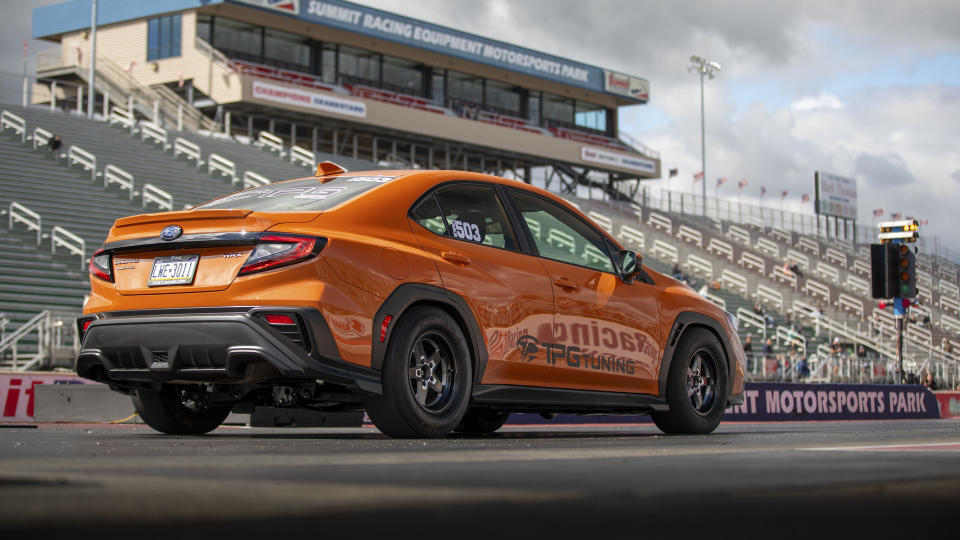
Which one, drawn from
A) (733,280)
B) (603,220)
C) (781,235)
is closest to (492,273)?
(733,280)

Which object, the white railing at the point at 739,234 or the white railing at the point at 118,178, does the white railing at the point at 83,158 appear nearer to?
the white railing at the point at 118,178

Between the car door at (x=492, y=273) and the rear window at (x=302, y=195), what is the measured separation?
0.39 m

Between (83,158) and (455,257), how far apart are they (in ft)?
86.9

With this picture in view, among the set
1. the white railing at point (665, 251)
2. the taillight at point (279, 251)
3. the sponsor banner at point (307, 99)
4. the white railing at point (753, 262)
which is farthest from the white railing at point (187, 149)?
the taillight at point (279, 251)

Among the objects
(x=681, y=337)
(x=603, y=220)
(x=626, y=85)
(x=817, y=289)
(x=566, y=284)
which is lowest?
(x=681, y=337)

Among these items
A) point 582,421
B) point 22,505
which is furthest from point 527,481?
point 582,421

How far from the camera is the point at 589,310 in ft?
24.8

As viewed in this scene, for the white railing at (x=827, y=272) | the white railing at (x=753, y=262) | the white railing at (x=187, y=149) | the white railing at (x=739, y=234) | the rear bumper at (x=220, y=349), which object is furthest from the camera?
the white railing at (x=739, y=234)

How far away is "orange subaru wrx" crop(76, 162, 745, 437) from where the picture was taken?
232 inches

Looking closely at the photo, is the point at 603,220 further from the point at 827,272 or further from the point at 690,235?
the point at 827,272

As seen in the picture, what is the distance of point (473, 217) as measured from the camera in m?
7.14

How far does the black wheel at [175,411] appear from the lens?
23.0ft

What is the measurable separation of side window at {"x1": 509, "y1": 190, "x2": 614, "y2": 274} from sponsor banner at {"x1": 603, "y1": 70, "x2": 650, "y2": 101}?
193 feet

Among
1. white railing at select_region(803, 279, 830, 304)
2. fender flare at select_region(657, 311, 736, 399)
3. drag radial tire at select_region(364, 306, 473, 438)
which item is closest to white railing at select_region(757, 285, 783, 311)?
white railing at select_region(803, 279, 830, 304)
